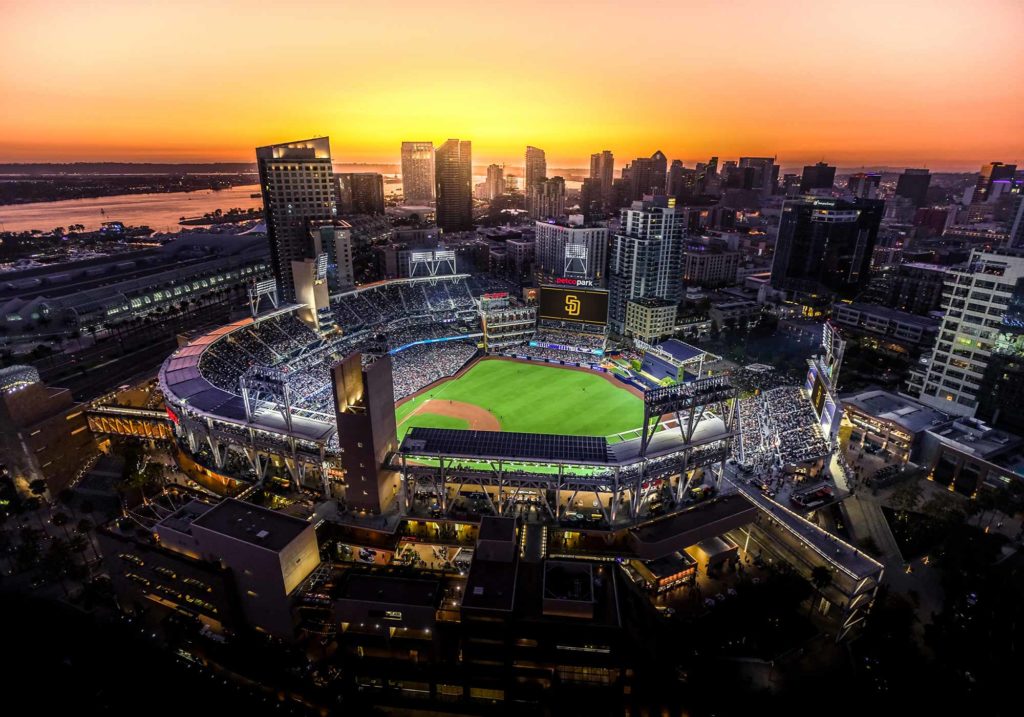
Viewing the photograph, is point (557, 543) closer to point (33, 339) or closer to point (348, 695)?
point (348, 695)

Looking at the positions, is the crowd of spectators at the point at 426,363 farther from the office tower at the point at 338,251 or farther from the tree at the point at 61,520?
the tree at the point at 61,520

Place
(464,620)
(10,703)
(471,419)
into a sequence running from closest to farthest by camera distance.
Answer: (464,620) → (10,703) → (471,419)

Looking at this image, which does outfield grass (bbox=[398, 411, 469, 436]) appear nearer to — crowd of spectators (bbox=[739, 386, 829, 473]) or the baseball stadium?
the baseball stadium

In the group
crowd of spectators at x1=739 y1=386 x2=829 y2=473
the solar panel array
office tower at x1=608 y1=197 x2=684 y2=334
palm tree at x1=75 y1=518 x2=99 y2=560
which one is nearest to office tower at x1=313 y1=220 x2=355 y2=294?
office tower at x1=608 y1=197 x2=684 y2=334

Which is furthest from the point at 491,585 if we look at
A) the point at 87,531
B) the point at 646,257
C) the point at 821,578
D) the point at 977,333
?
the point at 646,257

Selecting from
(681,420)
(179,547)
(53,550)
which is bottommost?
(53,550)

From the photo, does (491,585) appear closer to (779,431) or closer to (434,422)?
(434,422)

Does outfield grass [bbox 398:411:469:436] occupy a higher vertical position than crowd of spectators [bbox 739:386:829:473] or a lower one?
lower

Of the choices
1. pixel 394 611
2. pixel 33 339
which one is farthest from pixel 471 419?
pixel 33 339
